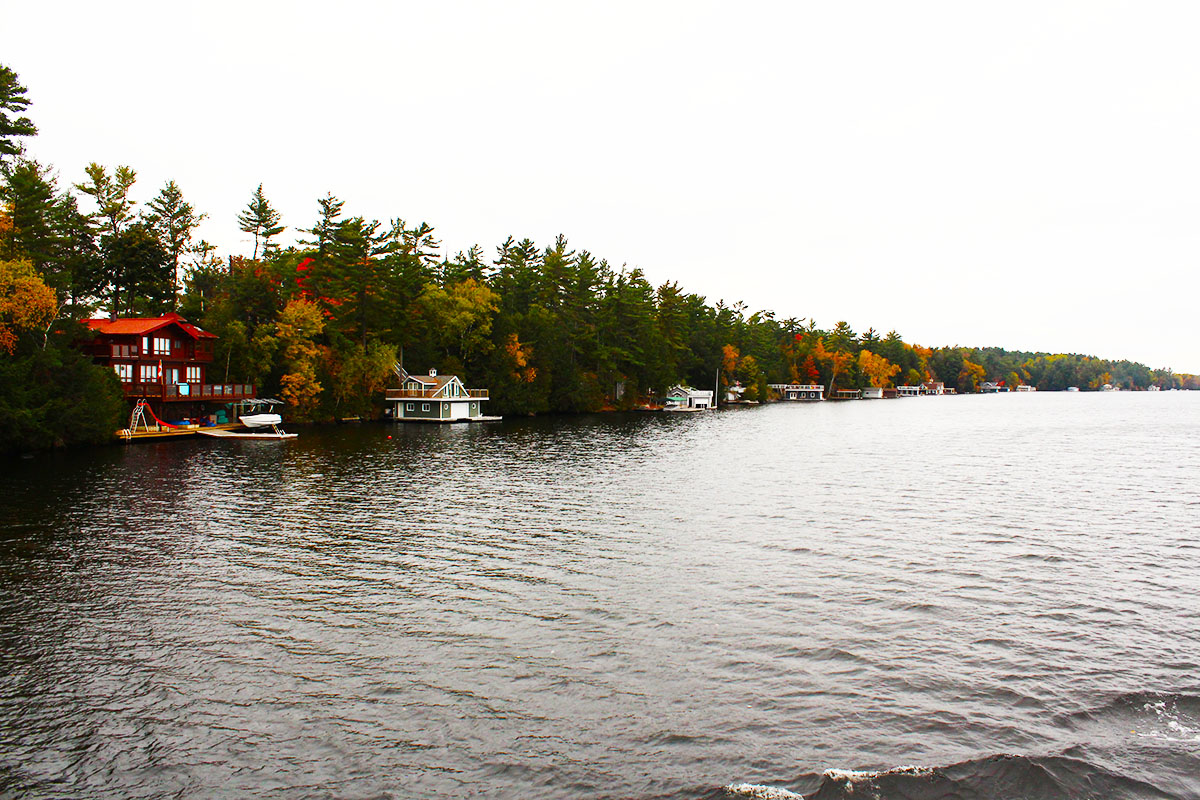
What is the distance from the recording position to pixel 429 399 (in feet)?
280

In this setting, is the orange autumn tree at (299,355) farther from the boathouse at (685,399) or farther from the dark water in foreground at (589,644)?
the boathouse at (685,399)

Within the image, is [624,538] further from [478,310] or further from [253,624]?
[478,310]

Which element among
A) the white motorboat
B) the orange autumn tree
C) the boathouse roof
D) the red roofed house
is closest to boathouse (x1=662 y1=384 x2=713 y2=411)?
the orange autumn tree

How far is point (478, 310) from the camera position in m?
97.9

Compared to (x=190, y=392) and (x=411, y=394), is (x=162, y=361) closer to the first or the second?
(x=190, y=392)

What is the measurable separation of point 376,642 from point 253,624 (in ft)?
11.6

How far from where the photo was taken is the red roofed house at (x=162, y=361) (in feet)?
211

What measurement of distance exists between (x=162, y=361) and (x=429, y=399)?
27870 mm

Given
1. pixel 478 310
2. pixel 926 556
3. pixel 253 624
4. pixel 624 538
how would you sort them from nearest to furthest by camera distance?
pixel 253 624 < pixel 926 556 < pixel 624 538 < pixel 478 310

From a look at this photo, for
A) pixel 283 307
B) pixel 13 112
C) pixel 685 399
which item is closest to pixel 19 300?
pixel 13 112

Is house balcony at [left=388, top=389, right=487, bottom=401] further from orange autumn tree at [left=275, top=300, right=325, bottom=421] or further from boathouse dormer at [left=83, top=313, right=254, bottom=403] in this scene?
boathouse dormer at [left=83, top=313, right=254, bottom=403]

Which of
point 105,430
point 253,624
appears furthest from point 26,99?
point 253,624

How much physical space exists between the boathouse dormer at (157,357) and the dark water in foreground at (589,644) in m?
30.1

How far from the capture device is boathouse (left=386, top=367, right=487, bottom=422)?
8638 cm
